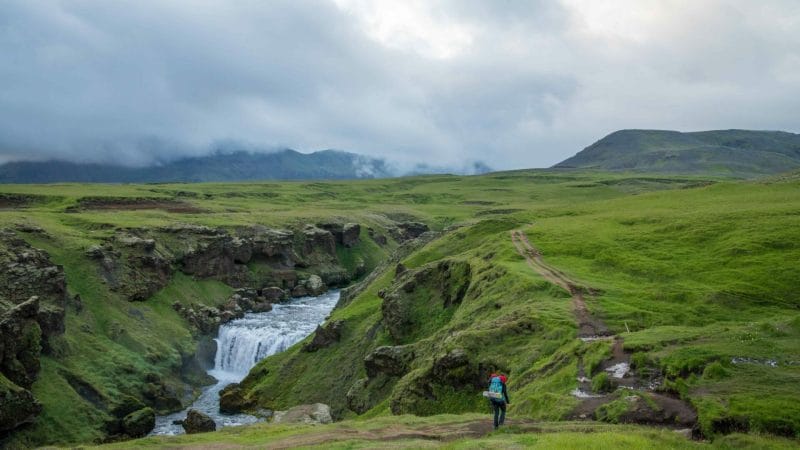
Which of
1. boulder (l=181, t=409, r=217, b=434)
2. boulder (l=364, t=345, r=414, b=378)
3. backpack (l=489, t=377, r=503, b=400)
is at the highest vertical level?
backpack (l=489, t=377, r=503, b=400)

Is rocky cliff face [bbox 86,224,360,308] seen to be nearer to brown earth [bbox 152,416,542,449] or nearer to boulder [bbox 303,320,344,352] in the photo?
boulder [bbox 303,320,344,352]

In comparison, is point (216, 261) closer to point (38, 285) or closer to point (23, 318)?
point (38, 285)

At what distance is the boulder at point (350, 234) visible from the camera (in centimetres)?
17062

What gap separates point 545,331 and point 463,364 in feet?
21.4

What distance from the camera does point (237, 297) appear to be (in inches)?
4710

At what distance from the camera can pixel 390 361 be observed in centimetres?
5638

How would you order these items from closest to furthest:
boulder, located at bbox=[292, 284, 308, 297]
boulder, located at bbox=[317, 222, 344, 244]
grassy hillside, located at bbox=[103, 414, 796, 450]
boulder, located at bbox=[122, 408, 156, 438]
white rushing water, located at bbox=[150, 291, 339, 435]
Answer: grassy hillside, located at bbox=[103, 414, 796, 450]
boulder, located at bbox=[122, 408, 156, 438]
white rushing water, located at bbox=[150, 291, 339, 435]
boulder, located at bbox=[292, 284, 308, 297]
boulder, located at bbox=[317, 222, 344, 244]

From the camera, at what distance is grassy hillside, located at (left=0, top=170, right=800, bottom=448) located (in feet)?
96.4

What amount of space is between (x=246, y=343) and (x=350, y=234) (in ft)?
257

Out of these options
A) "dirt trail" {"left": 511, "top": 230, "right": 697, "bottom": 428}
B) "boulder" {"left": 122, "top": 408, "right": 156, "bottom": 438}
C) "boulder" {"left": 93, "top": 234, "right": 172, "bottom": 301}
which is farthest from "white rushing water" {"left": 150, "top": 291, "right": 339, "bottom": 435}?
"dirt trail" {"left": 511, "top": 230, "right": 697, "bottom": 428}

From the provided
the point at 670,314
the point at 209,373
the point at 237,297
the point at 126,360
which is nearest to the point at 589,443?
the point at 670,314

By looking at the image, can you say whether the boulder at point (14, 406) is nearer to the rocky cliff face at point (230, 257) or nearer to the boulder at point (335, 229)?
the rocky cliff face at point (230, 257)

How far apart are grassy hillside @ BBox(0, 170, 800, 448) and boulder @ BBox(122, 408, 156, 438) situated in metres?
2.95

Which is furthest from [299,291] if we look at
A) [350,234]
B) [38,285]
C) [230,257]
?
[38,285]
